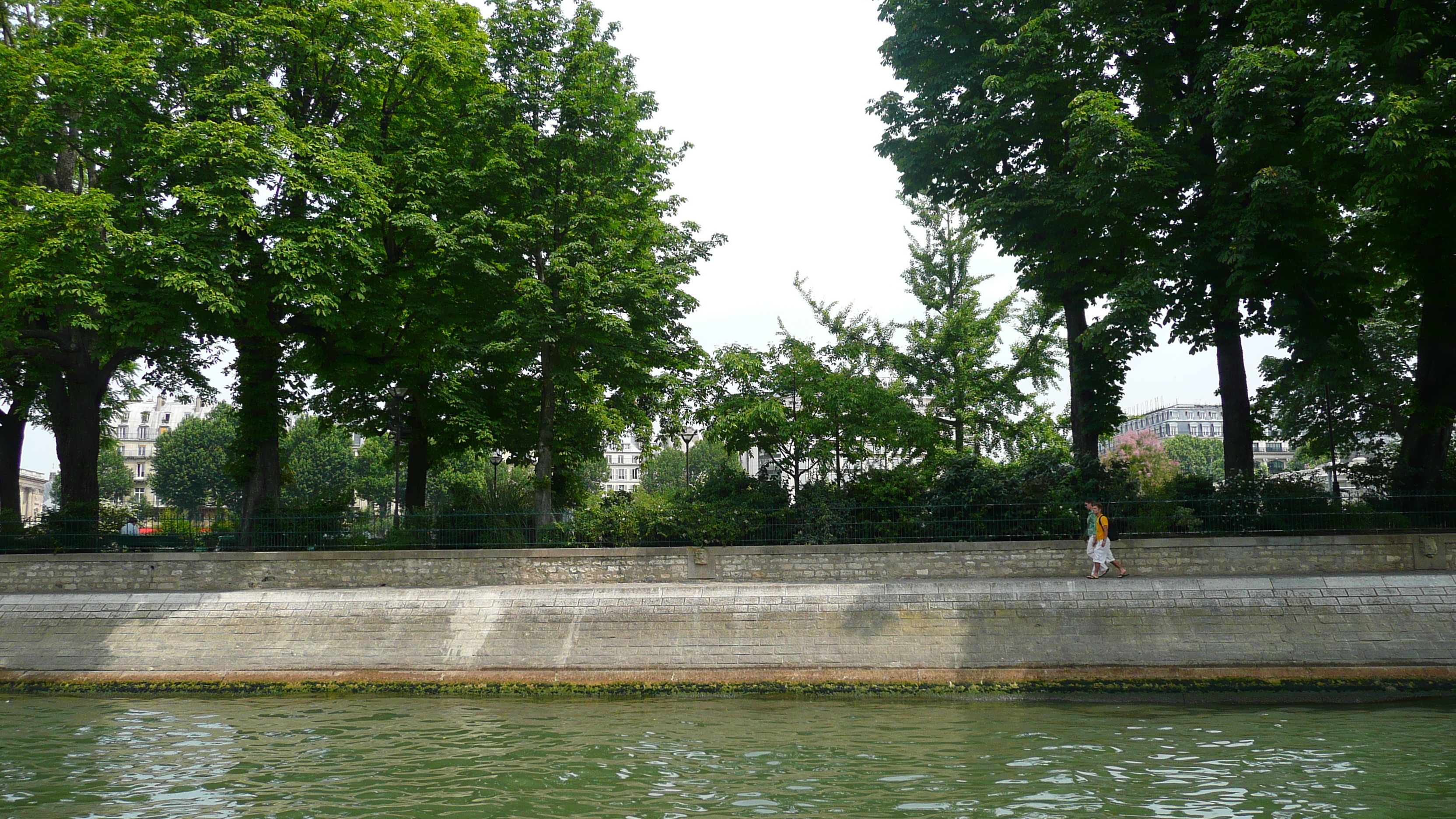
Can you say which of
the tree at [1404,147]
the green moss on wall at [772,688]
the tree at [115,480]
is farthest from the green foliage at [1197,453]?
the tree at [115,480]

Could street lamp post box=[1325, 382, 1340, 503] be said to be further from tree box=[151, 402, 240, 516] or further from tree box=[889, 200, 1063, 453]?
tree box=[151, 402, 240, 516]

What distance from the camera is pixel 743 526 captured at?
1902 cm

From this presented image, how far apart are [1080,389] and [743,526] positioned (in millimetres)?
9470

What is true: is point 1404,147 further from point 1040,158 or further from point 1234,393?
point 1040,158

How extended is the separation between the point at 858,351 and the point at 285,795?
1645cm

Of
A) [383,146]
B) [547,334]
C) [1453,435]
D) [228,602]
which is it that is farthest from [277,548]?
[1453,435]

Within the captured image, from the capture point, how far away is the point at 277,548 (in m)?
20.2

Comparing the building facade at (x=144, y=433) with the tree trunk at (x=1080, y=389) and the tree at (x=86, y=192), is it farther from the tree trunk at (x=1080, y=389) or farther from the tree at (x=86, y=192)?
the tree trunk at (x=1080, y=389)

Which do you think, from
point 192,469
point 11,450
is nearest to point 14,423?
point 11,450

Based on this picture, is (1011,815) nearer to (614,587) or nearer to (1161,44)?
(614,587)

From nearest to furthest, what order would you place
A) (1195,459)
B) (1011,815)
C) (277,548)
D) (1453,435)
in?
(1011,815)
(277,548)
(1453,435)
(1195,459)

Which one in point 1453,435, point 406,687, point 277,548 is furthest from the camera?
point 1453,435

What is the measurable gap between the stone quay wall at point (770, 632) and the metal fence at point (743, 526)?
1.49m

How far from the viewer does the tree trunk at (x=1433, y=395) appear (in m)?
19.1
